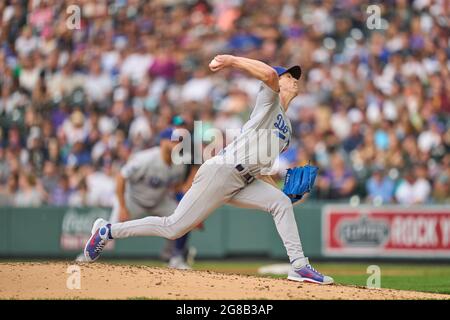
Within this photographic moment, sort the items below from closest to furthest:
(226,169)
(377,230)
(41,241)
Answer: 1. (226,169)
2. (377,230)
3. (41,241)

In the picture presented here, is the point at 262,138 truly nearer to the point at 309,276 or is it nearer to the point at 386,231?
the point at 309,276

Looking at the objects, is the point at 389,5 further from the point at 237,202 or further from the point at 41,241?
the point at 237,202

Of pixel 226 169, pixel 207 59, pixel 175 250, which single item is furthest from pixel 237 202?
pixel 207 59

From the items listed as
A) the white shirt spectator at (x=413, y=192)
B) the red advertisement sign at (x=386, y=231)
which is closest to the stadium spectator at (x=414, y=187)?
the white shirt spectator at (x=413, y=192)

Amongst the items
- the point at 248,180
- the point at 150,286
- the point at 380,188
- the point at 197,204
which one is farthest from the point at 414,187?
the point at 150,286
